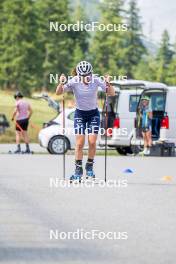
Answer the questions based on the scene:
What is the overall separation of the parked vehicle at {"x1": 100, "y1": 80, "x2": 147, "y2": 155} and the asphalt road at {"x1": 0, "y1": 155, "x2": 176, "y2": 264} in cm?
815

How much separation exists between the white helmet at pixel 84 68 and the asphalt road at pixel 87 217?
5.42 feet

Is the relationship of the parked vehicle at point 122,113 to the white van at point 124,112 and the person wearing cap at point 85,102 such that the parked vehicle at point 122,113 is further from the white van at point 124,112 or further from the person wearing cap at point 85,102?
the person wearing cap at point 85,102

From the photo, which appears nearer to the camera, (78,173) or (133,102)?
(78,173)

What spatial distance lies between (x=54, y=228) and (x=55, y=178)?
21.0ft

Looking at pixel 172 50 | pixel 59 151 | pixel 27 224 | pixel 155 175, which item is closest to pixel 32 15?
pixel 172 50

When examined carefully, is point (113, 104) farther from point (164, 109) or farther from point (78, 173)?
point (78, 173)

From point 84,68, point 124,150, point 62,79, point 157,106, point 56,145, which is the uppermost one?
point 84,68

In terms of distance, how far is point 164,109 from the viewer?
25.8 meters

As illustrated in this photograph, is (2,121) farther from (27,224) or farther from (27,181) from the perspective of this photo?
(27,224)

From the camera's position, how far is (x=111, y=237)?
845 cm

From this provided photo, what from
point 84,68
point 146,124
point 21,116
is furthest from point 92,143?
point 21,116

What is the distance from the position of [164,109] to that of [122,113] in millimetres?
1160

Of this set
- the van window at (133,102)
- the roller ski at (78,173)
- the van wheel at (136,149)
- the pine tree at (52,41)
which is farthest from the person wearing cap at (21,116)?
the pine tree at (52,41)

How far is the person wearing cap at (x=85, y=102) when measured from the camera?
13.7 m
